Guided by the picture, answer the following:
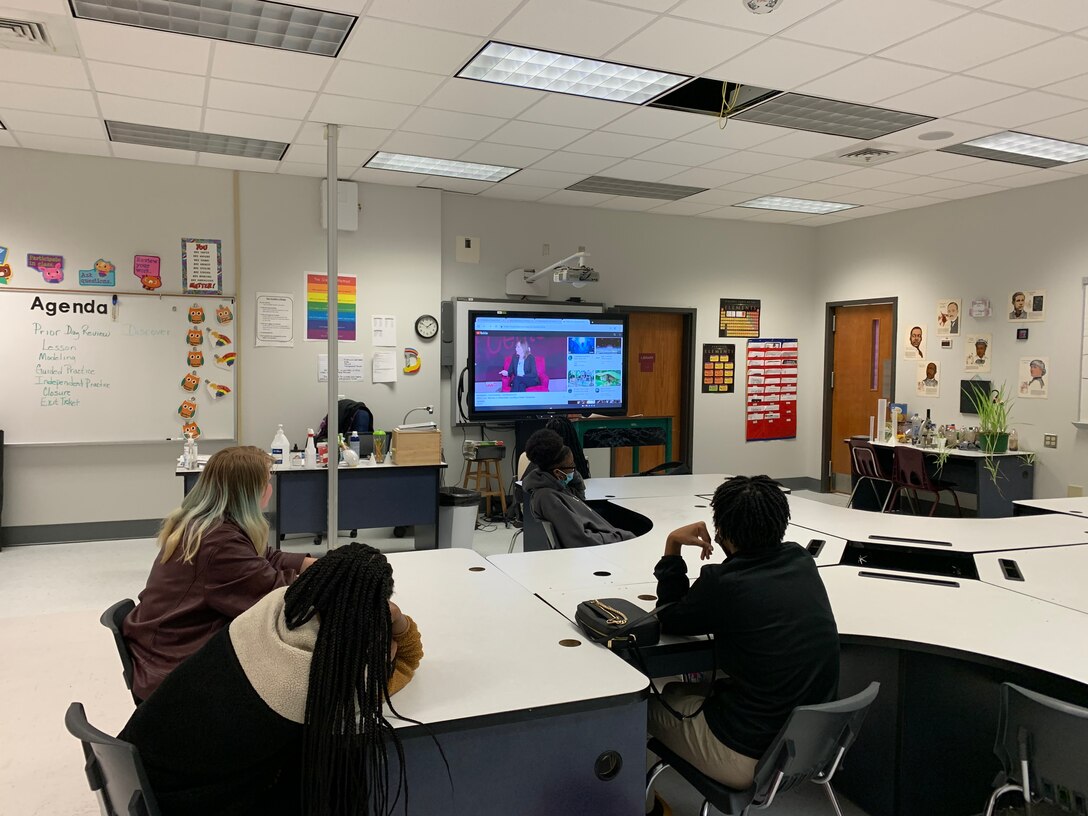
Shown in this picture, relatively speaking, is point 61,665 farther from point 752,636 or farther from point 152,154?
point 152,154

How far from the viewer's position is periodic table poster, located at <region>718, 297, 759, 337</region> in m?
8.06

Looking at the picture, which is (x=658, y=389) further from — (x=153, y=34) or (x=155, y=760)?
(x=155, y=760)

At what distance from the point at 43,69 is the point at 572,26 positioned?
2.73 meters

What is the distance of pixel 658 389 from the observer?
316 inches

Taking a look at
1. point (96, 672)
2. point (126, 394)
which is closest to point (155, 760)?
point (96, 672)

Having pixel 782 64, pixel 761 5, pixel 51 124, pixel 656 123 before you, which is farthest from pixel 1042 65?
pixel 51 124

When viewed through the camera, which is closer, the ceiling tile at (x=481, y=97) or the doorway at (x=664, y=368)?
the ceiling tile at (x=481, y=97)

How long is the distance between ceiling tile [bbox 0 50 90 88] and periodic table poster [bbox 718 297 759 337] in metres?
5.85

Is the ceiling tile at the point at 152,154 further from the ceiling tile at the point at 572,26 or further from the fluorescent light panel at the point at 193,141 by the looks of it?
the ceiling tile at the point at 572,26

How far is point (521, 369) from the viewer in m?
6.91

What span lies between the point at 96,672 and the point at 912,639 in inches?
134

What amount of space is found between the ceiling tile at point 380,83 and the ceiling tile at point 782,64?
4.97 feet

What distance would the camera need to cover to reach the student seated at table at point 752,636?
189cm

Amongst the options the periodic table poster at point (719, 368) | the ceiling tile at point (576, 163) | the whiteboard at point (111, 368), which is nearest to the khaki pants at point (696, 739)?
the ceiling tile at point (576, 163)
